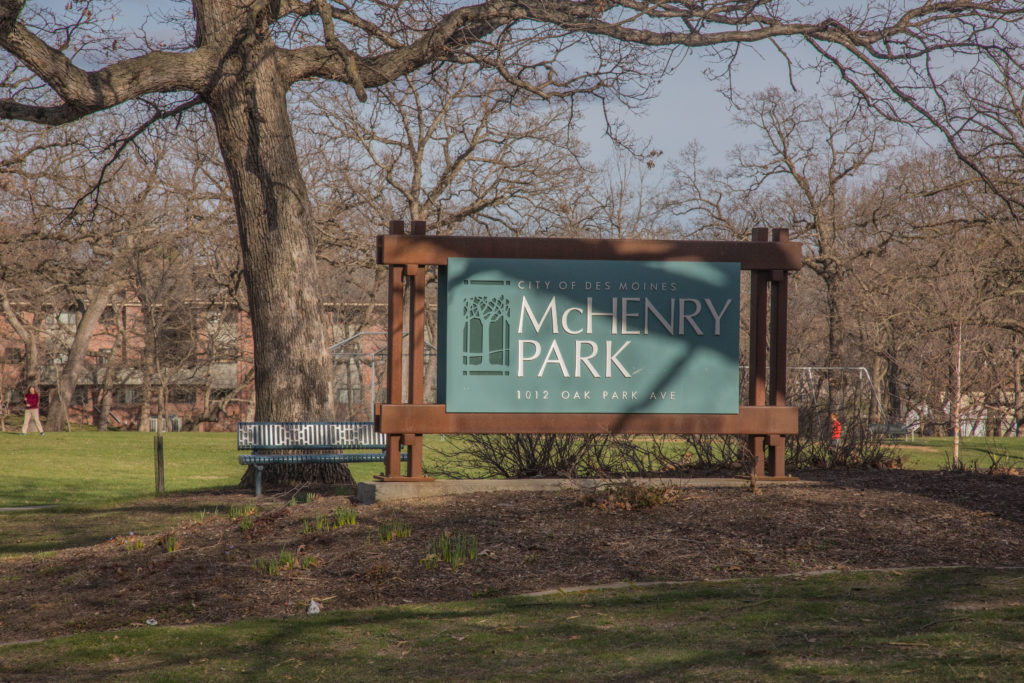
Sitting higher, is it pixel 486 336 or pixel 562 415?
pixel 486 336

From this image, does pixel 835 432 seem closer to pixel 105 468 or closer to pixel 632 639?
pixel 632 639

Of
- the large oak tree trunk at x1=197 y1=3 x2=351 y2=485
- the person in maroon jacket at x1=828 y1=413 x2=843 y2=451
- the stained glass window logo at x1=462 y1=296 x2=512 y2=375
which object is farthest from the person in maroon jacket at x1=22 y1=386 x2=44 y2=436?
the person in maroon jacket at x1=828 y1=413 x2=843 y2=451

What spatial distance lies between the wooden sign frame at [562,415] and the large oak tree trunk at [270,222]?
3.34 m

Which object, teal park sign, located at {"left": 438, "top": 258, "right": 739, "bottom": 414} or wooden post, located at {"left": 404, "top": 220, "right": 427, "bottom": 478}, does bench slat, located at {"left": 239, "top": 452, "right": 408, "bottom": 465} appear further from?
teal park sign, located at {"left": 438, "top": 258, "right": 739, "bottom": 414}

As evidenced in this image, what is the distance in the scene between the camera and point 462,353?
8.73m

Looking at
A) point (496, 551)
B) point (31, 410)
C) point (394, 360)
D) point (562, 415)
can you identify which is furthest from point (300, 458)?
point (31, 410)

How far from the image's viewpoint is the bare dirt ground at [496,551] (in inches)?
230

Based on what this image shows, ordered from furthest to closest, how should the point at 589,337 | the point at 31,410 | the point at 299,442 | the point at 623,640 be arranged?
the point at 31,410
the point at 299,442
the point at 589,337
the point at 623,640

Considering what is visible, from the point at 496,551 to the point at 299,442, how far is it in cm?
564

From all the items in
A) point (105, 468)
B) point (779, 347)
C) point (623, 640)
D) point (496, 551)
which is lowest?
point (105, 468)

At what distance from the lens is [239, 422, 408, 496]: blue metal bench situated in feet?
37.4

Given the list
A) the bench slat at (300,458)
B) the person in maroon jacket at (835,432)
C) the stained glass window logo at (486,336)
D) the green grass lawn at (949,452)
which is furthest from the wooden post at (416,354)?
the green grass lawn at (949,452)

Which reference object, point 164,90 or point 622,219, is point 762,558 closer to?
point 164,90

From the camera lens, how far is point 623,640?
15.7ft
